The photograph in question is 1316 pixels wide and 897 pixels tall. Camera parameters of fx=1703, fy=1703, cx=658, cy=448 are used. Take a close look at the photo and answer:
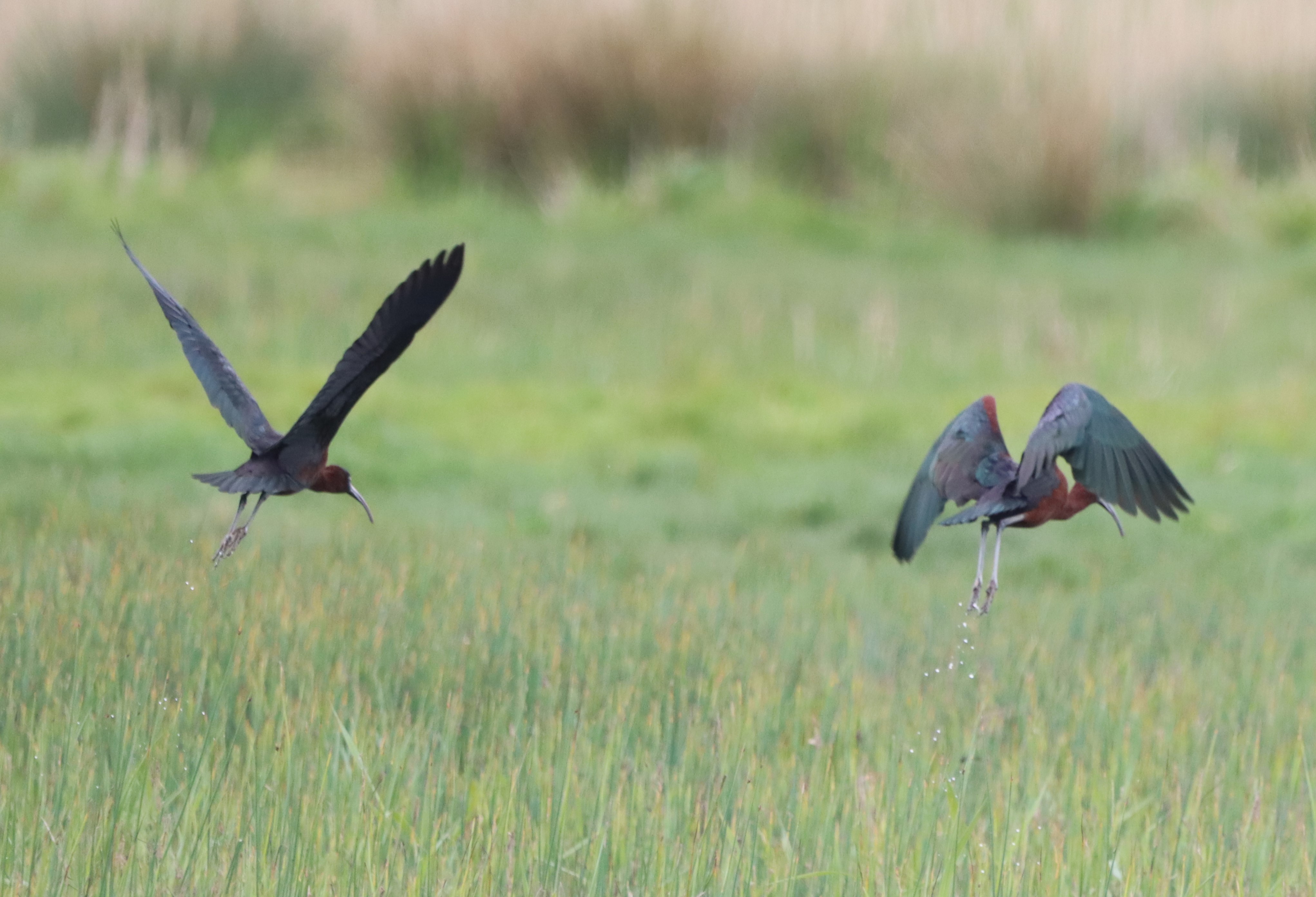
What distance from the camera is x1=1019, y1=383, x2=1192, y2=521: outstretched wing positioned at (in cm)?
242

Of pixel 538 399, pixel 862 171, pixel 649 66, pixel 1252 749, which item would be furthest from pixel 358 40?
pixel 1252 749

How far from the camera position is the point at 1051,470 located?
2.48 m

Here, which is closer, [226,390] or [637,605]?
[226,390]

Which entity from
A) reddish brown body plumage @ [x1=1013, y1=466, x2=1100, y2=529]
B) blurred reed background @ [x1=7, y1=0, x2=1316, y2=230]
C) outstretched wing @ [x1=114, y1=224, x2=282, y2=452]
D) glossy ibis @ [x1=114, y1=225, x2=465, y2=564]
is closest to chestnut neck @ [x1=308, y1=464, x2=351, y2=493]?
glossy ibis @ [x1=114, y1=225, x2=465, y2=564]

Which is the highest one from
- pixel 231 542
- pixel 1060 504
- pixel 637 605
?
pixel 1060 504

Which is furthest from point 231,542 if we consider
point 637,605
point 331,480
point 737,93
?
point 737,93

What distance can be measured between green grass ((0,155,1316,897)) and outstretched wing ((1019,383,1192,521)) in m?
0.84

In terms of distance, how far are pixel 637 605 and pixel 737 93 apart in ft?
35.6

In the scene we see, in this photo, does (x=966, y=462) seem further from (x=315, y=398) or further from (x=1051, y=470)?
(x=315, y=398)

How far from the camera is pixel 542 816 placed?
304cm

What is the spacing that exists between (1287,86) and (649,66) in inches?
251

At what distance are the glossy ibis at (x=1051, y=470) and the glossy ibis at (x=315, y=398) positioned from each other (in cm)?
79

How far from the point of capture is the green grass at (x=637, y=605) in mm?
3086

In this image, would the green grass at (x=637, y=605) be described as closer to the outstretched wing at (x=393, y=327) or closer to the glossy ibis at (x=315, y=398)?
the glossy ibis at (x=315, y=398)
